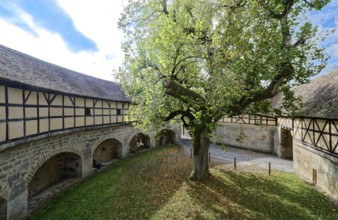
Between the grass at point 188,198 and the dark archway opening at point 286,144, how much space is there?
5.54 metres

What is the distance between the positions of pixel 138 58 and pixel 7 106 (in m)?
5.50

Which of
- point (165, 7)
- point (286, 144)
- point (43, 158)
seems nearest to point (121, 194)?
point (43, 158)

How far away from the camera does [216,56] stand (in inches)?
288

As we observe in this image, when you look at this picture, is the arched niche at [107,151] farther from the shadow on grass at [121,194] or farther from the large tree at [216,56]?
the large tree at [216,56]

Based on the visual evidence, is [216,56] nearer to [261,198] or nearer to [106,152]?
[261,198]

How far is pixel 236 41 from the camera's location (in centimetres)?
675

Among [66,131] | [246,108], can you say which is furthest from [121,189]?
[246,108]

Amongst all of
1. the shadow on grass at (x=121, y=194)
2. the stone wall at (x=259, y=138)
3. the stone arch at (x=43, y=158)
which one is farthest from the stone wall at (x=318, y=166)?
the stone arch at (x=43, y=158)

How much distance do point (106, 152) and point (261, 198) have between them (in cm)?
1245

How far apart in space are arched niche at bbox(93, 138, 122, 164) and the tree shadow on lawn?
9264 millimetres

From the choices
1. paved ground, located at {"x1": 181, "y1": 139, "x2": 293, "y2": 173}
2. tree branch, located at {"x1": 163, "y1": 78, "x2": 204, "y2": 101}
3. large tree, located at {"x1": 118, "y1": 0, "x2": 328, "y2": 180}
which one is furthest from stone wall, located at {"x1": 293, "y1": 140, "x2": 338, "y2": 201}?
tree branch, located at {"x1": 163, "y1": 78, "x2": 204, "y2": 101}

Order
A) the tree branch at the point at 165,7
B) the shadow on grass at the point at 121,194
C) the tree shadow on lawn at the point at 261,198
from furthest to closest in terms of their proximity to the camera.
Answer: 1. the tree branch at the point at 165,7
2. the shadow on grass at the point at 121,194
3. the tree shadow on lawn at the point at 261,198

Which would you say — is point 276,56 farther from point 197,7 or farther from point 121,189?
point 121,189

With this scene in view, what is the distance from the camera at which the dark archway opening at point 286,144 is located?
16047 mm
